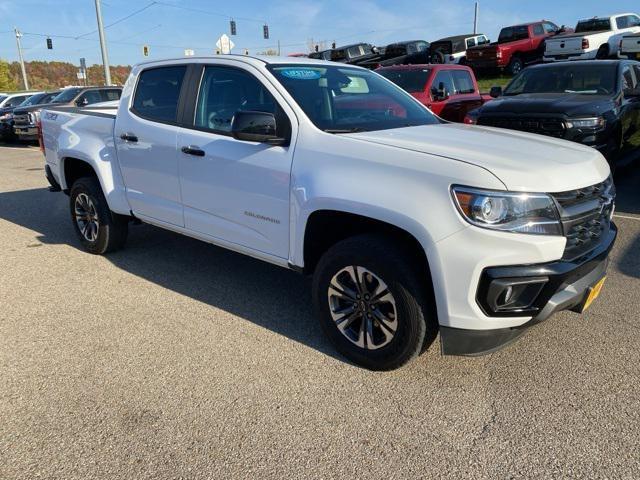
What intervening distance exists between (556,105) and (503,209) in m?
4.95

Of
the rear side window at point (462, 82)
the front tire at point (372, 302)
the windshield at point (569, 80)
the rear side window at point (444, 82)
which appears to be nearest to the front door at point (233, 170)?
the front tire at point (372, 302)

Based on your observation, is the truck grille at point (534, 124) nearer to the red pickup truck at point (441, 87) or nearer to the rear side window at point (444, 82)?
the red pickup truck at point (441, 87)

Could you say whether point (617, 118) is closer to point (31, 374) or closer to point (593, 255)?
point (593, 255)

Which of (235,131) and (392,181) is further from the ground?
(235,131)

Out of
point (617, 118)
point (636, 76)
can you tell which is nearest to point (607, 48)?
point (636, 76)

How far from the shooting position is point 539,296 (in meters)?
2.71

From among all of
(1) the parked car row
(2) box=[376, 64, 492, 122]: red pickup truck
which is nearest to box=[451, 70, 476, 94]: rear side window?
(2) box=[376, 64, 492, 122]: red pickup truck

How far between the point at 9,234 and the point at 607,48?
69.0ft

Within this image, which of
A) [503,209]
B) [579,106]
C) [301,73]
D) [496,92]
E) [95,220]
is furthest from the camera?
[496,92]

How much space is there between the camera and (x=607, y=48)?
66.0 ft

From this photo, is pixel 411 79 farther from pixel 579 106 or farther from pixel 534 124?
pixel 579 106

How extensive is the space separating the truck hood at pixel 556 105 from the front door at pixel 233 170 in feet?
14.4

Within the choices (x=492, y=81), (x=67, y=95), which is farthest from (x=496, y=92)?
(x=492, y=81)

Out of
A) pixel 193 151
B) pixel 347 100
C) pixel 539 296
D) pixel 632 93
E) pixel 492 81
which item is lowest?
pixel 539 296
